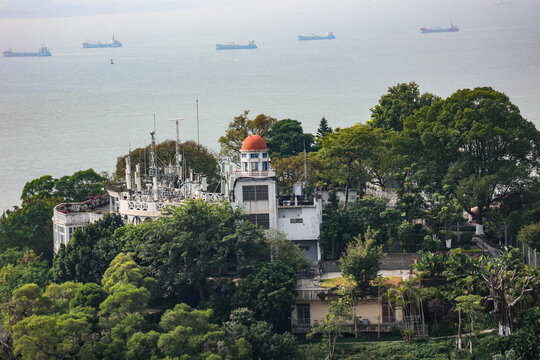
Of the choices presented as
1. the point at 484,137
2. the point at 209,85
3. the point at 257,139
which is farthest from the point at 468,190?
the point at 209,85

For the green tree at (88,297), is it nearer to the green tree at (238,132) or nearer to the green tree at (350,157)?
the green tree at (350,157)

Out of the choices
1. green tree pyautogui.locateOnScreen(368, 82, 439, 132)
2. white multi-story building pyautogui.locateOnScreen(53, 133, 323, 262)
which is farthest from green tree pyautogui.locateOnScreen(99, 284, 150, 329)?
green tree pyautogui.locateOnScreen(368, 82, 439, 132)

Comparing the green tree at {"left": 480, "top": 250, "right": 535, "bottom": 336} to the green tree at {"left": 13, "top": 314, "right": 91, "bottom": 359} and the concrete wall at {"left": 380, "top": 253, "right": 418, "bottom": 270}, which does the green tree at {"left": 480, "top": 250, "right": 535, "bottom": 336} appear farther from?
the green tree at {"left": 13, "top": 314, "right": 91, "bottom": 359}

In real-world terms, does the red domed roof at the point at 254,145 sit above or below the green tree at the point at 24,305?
above

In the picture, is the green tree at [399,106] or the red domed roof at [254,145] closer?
the red domed roof at [254,145]

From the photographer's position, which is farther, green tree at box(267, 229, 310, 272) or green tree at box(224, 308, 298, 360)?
green tree at box(267, 229, 310, 272)

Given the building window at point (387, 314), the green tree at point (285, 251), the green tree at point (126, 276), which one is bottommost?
the building window at point (387, 314)

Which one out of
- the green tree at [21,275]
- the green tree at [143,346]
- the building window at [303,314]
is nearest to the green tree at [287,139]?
the green tree at [21,275]

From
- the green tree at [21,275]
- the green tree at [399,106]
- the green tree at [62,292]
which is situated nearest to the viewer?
the green tree at [62,292]
